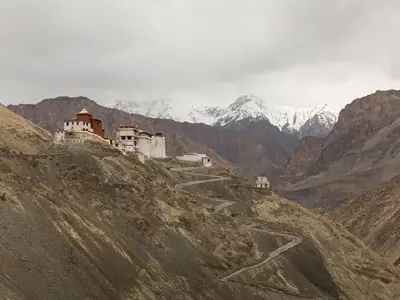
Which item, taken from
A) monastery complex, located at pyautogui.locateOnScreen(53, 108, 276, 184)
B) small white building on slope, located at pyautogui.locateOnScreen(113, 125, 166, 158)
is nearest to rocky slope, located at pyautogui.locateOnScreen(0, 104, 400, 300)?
monastery complex, located at pyautogui.locateOnScreen(53, 108, 276, 184)

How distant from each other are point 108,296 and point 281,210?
72.0 meters

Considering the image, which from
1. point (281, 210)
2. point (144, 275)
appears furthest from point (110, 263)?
point (281, 210)

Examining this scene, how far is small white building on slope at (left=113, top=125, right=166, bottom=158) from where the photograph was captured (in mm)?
135125

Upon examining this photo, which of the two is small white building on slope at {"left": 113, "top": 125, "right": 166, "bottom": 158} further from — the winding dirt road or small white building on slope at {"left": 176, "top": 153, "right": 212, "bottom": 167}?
small white building on slope at {"left": 176, "top": 153, "right": 212, "bottom": 167}

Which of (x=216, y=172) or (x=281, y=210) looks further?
(x=216, y=172)

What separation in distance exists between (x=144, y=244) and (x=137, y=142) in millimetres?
64119

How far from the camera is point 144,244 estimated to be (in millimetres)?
79188

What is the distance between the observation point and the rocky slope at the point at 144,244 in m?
61.3

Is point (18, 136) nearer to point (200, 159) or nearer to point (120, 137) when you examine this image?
point (120, 137)

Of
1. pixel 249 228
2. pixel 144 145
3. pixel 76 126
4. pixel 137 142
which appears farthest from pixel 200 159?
pixel 249 228

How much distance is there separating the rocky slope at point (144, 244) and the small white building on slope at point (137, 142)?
11.6 metres

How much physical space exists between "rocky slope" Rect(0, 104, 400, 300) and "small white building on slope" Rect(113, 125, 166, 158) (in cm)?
1163

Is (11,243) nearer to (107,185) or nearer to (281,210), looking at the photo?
(107,185)

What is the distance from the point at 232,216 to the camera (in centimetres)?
11200
